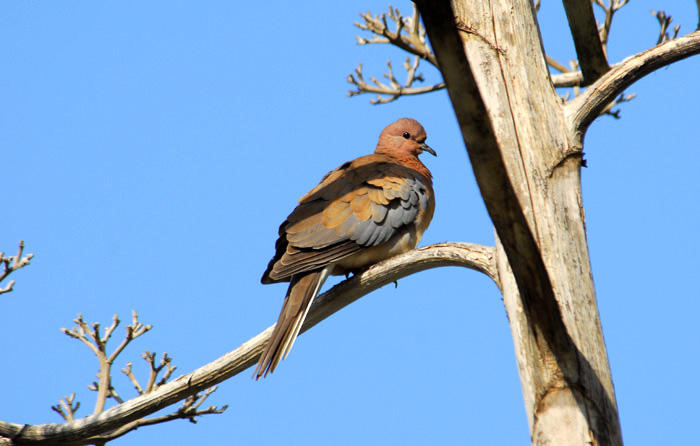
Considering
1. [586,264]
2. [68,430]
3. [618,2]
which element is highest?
[618,2]

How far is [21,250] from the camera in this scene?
445 centimetres

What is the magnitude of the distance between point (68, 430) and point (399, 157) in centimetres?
318

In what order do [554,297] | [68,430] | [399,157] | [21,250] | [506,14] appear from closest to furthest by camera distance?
[554,297] → [506,14] → [68,430] → [21,250] → [399,157]

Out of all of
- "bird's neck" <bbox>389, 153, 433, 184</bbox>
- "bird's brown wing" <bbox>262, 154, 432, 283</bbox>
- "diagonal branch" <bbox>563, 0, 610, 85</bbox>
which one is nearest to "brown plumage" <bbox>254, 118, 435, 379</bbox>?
"bird's brown wing" <bbox>262, 154, 432, 283</bbox>

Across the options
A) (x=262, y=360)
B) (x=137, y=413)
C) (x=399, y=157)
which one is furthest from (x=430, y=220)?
(x=137, y=413)

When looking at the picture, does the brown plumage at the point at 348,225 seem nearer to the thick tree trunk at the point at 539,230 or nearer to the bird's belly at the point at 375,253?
the bird's belly at the point at 375,253

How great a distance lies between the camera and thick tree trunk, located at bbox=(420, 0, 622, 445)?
2555 millimetres

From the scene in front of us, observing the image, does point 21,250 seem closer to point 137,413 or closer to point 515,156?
point 137,413

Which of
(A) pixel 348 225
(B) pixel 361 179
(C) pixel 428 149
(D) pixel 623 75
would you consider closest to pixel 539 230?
(D) pixel 623 75

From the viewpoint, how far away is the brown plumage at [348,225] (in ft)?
14.4

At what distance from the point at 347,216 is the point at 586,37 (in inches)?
67.8

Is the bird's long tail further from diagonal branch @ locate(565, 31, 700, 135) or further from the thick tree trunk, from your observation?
diagonal branch @ locate(565, 31, 700, 135)

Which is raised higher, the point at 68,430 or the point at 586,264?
the point at 586,264

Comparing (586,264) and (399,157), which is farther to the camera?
(399,157)
